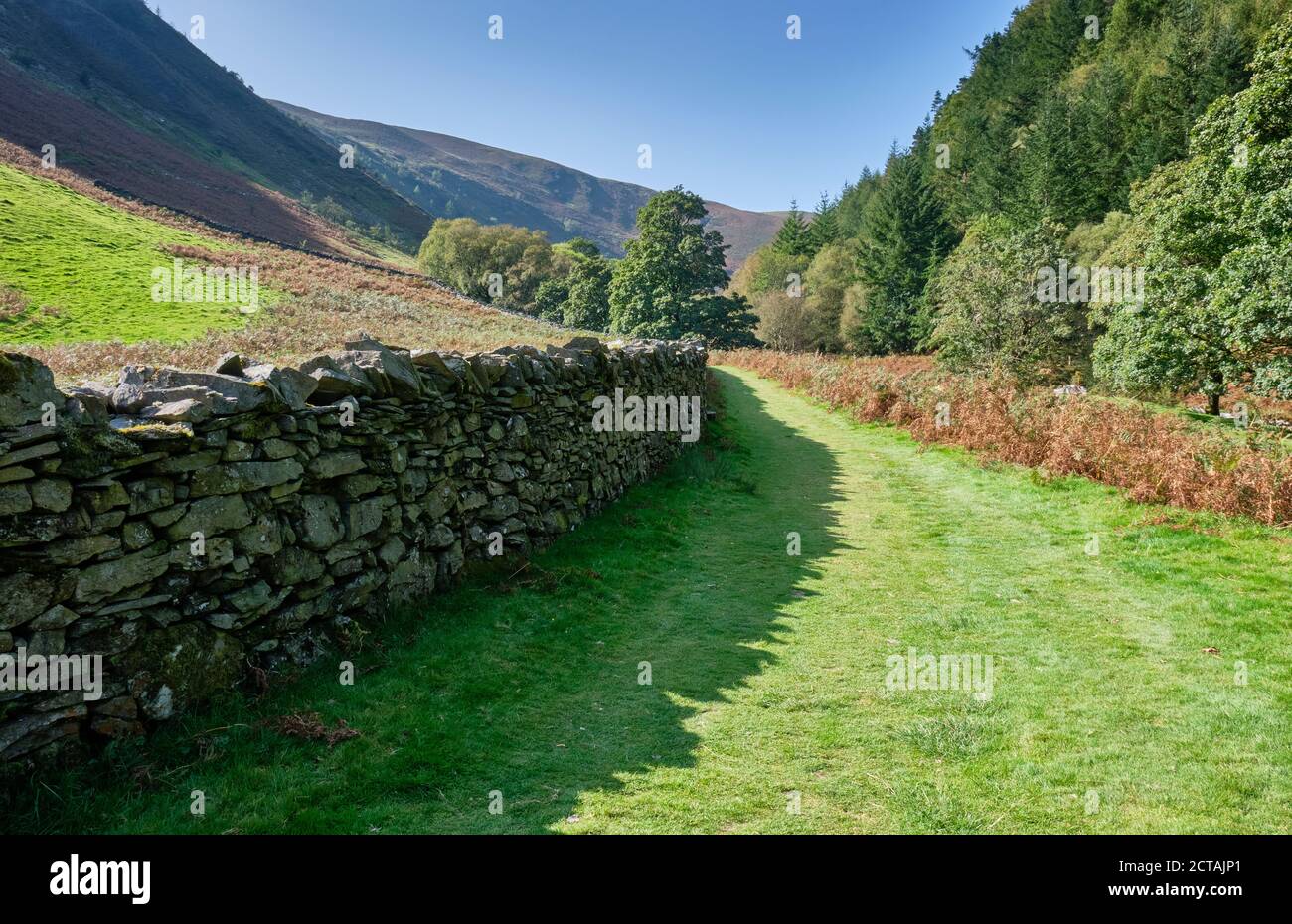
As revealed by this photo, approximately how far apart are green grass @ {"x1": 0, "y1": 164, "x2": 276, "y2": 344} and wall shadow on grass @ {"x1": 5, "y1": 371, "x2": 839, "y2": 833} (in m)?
13.3

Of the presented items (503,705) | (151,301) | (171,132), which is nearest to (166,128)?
(171,132)

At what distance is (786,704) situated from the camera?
548 cm

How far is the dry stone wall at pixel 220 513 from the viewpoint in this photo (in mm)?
3695

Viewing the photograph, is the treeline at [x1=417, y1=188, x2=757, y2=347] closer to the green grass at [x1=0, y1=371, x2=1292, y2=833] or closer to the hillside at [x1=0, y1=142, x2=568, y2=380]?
the hillside at [x1=0, y1=142, x2=568, y2=380]

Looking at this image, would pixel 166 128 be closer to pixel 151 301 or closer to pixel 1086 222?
pixel 151 301

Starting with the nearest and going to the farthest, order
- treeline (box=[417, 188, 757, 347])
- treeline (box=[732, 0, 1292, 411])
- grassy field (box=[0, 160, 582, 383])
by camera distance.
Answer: grassy field (box=[0, 160, 582, 383])
treeline (box=[732, 0, 1292, 411])
treeline (box=[417, 188, 757, 347])

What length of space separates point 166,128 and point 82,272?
97859 millimetres

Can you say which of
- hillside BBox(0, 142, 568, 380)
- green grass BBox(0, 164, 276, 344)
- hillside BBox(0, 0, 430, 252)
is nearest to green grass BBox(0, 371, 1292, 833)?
hillside BBox(0, 142, 568, 380)

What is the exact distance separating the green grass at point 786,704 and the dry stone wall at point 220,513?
376 millimetres

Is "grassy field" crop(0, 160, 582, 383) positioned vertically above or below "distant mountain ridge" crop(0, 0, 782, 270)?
below

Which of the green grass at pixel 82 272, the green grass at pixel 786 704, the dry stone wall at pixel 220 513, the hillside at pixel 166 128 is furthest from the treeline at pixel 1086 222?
the hillside at pixel 166 128

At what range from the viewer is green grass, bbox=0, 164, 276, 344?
1595cm
